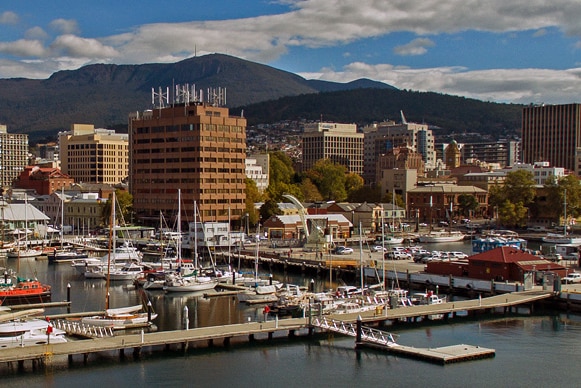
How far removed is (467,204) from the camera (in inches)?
5782

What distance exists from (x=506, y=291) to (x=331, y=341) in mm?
20941

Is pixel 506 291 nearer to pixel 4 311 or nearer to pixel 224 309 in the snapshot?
pixel 224 309

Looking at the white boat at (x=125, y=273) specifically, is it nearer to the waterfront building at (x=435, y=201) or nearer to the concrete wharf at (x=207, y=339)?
the concrete wharf at (x=207, y=339)

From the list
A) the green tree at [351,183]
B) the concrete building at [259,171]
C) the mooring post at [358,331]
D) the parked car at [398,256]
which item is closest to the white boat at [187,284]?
the mooring post at [358,331]

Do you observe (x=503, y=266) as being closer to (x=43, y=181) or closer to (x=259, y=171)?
(x=259, y=171)

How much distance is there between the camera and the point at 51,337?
146 ft

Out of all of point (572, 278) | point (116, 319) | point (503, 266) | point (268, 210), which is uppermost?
point (268, 210)

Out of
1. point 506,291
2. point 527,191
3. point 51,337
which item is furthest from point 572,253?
→ point 51,337

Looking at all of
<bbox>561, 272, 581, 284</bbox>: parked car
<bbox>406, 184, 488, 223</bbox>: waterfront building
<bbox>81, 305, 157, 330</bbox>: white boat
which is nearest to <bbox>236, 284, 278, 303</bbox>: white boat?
<bbox>81, 305, 157, 330</bbox>: white boat

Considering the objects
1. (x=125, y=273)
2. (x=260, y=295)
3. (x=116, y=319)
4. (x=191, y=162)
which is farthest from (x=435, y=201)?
(x=116, y=319)

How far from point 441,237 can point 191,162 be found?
36688 millimetres

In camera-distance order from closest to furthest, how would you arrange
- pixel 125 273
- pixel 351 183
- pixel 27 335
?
1. pixel 27 335
2. pixel 125 273
3. pixel 351 183

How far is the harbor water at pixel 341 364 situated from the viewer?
4000 centimetres

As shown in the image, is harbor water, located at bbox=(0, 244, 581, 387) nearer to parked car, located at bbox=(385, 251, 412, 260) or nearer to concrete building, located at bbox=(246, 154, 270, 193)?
parked car, located at bbox=(385, 251, 412, 260)
